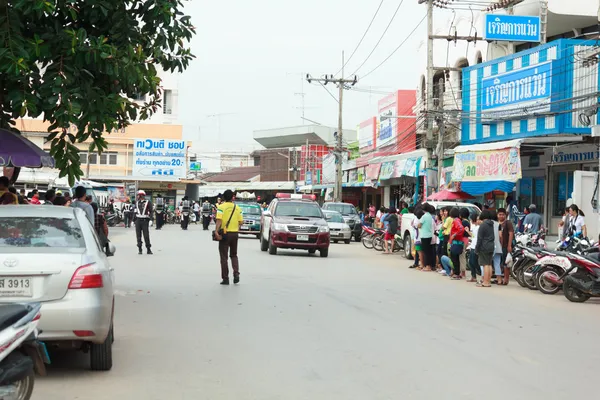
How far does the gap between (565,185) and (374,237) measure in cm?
724

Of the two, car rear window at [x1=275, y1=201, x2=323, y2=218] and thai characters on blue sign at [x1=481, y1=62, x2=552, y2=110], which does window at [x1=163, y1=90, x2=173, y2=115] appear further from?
car rear window at [x1=275, y1=201, x2=323, y2=218]

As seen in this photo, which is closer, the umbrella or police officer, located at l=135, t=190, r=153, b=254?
police officer, located at l=135, t=190, r=153, b=254

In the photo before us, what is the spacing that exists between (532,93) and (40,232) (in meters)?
22.4

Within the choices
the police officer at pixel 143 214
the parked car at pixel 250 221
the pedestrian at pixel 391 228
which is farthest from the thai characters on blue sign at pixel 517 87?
the police officer at pixel 143 214

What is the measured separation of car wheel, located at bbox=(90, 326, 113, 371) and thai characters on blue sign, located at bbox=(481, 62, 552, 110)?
21.3 meters

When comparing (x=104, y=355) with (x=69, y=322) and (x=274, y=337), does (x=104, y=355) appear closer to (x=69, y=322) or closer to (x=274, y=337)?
(x=69, y=322)

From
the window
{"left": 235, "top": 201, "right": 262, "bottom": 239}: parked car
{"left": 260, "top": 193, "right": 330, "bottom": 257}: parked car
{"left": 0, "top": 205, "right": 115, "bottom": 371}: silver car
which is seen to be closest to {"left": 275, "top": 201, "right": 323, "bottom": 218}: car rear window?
{"left": 260, "top": 193, "right": 330, "bottom": 257}: parked car

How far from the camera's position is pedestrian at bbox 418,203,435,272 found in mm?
20281

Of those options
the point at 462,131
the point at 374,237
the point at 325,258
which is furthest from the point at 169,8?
the point at 462,131

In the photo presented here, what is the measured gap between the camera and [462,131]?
32781 mm

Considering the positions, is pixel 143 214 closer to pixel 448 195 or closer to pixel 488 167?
pixel 488 167

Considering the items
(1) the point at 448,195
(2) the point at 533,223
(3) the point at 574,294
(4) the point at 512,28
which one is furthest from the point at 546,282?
(4) the point at 512,28

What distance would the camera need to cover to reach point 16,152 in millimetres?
12414

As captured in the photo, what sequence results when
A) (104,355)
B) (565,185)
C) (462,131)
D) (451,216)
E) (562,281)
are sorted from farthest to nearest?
(462,131)
(565,185)
(451,216)
(562,281)
(104,355)
